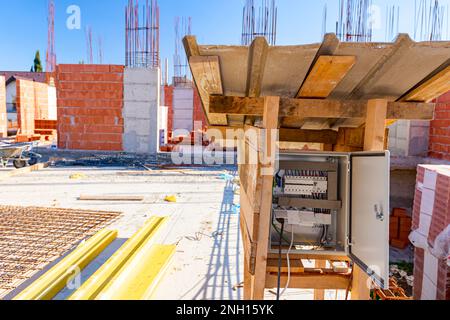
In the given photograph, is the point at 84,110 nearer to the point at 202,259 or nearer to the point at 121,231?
the point at 121,231

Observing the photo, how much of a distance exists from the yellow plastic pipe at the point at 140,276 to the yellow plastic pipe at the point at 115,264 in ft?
0.30

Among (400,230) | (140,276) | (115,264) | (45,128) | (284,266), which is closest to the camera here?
(284,266)

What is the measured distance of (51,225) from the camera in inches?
207

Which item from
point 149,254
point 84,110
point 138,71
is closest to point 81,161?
point 84,110

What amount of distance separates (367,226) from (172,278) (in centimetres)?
252

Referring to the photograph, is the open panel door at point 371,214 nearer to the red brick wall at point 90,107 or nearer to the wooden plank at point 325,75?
the wooden plank at point 325,75

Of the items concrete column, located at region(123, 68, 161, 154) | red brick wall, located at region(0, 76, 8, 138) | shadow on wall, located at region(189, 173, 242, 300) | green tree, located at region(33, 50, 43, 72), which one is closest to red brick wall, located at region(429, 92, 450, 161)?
shadow on wall, located at region(189, 173, 242, 300)

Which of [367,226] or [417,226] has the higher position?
[367,226]

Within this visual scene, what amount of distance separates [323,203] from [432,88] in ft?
3.54

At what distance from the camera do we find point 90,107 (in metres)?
14.3

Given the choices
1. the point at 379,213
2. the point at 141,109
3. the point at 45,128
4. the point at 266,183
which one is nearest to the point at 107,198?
the point at 266,183

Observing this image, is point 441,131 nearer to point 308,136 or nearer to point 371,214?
point 308,136

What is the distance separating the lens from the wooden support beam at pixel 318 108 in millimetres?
2133
